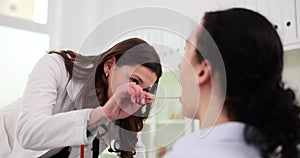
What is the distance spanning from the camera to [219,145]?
0.58 metres

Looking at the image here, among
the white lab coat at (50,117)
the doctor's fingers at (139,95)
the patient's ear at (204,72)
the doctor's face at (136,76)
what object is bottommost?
the white lab coat at (50,117)

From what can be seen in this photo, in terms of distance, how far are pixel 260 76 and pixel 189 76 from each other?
13cm

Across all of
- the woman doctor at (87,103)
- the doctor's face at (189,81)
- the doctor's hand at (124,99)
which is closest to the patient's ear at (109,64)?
the woman doctor at (87,103)

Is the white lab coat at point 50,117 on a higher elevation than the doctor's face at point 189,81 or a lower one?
lower

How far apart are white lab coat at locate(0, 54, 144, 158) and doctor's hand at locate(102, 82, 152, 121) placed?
0.17ft

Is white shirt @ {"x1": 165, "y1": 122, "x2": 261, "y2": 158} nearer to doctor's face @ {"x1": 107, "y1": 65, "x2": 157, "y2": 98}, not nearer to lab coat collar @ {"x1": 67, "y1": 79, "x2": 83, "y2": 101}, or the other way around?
doctor's face @ {"x1": 107, "y1": 65, "x2": 157, "y2": 98}

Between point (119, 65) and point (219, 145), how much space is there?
456 millimetres

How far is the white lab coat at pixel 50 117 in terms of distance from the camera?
2.82 feet

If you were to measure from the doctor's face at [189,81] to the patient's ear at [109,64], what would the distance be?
0.31m

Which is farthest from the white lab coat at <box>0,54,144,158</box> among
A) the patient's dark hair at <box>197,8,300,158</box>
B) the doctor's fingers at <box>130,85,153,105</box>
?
the patient's dark hair at <box>197,8,300,158</box>

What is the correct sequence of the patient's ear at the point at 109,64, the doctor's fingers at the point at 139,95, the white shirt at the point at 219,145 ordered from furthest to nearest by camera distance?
the patient's ear at the point at 109,64 → the doctor's fingers at the point at 139,95 → the white shirt at the point at 219,145

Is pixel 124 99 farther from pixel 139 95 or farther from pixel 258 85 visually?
pixel 258 85

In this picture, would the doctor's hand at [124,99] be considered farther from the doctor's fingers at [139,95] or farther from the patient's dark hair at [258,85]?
the patient's dark hair at [258,85]

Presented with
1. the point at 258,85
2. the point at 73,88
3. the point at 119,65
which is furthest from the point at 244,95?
the point at 73,88
